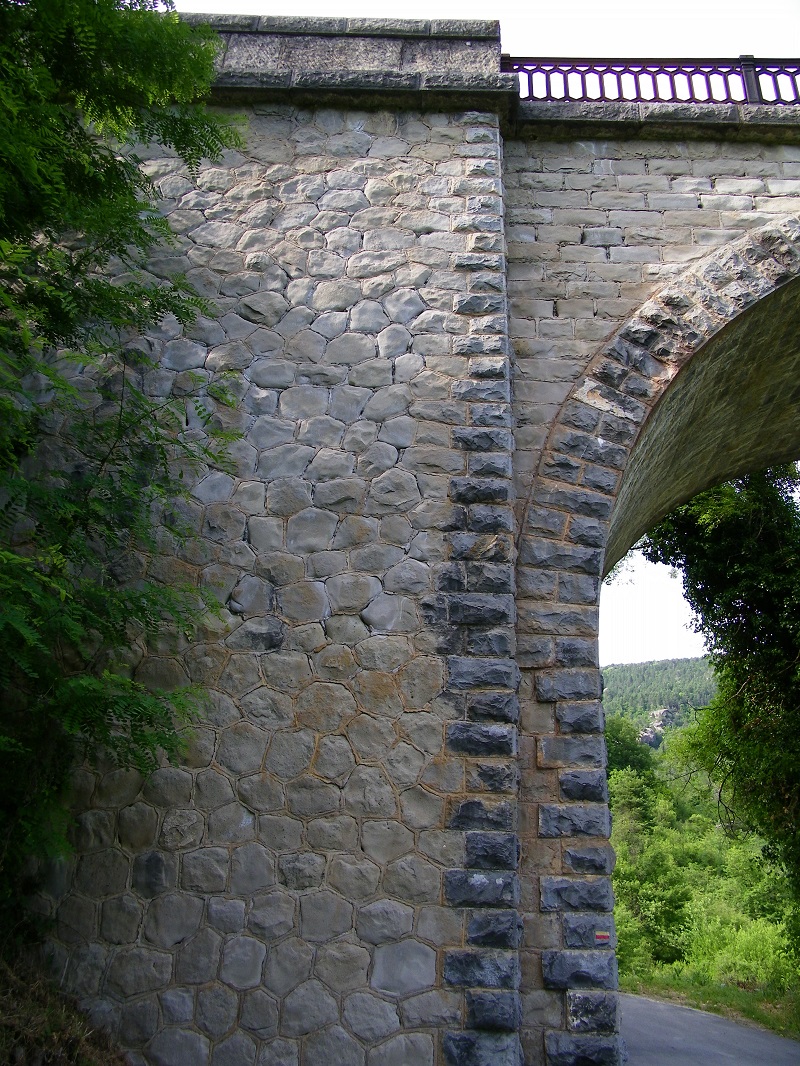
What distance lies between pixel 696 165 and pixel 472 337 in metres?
2.31

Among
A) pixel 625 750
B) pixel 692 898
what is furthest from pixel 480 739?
pixel 625 750

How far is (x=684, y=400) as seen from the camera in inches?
206

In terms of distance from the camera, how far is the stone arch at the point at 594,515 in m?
3.60

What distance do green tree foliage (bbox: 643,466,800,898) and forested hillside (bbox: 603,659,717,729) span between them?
151 ft

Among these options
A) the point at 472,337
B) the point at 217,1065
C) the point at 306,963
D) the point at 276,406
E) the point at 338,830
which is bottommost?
the point at 217,1065

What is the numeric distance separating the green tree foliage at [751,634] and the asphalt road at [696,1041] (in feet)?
5.78

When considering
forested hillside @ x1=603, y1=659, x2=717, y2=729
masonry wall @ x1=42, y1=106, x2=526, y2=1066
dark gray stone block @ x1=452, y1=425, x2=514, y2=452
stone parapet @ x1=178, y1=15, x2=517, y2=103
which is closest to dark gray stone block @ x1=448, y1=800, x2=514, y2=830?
masonry wall @ x1=42, y1=106, x2=526, y2=1066

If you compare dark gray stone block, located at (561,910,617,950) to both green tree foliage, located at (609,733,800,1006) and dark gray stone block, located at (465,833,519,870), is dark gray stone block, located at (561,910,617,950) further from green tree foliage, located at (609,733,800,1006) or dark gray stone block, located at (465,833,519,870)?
green tree foliage, located at (609,733,800,1006)

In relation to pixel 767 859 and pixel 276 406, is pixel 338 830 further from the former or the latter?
pixel 767 859

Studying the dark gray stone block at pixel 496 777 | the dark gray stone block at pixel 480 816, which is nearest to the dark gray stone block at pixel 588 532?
the dark gray stone block at pixel 496 777

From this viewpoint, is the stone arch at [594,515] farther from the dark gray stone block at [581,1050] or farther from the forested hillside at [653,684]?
the forested hillside at [653,684]

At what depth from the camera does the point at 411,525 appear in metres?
4.06

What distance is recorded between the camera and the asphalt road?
7305mm

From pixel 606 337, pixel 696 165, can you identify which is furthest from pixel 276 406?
pixel 696 165
